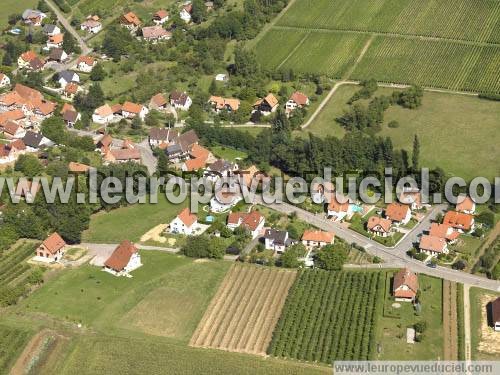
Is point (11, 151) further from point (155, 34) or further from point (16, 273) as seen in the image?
point (155, 34)

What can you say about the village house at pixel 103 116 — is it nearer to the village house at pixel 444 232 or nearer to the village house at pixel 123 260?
the village house at pixel 123 260

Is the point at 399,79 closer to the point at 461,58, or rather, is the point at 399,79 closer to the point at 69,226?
the point at 461,58

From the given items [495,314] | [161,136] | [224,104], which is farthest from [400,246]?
[224,104]

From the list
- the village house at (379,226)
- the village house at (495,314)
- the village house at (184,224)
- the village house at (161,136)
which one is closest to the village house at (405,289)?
the village house at (495,314)

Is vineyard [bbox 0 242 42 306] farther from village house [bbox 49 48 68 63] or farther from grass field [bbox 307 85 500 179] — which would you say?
village house [bbox 49 48 68 63]

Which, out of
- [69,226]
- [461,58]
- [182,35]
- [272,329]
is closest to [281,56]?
[182,35]

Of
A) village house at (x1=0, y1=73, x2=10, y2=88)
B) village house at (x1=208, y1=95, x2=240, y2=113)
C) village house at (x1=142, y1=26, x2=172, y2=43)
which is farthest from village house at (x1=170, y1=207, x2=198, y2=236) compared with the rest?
village house at (x1=142, y1=26, x2=172, y2=43)
